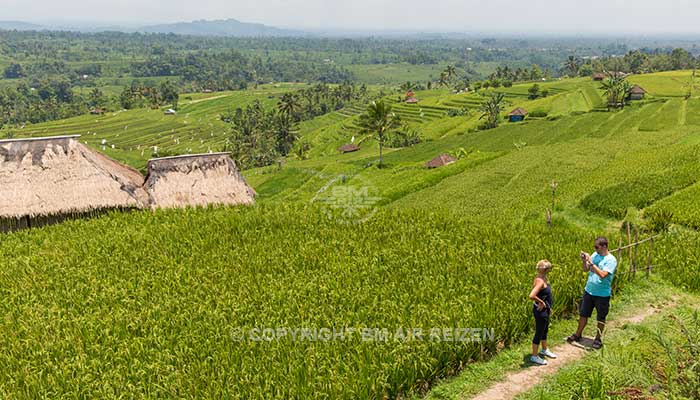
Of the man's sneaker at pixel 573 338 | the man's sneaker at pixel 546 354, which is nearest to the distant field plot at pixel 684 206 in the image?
the man's sneaker at pixel 573 338

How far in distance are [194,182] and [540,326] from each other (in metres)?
17.8

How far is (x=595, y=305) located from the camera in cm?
929

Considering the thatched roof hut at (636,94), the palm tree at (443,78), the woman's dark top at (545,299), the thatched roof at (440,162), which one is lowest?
the thatched roof at (440,162)

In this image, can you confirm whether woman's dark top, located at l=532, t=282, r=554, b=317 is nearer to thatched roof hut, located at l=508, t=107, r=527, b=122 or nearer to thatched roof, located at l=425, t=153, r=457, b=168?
thatched roof, located at l=425, t=153, r=457, b=168

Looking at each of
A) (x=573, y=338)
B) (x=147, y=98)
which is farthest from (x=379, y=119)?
(x=147, y=98)

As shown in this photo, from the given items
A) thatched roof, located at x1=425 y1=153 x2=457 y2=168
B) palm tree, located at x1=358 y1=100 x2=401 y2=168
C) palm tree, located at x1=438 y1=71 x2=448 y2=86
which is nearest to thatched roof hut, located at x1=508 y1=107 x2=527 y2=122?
palm tree, located at x1=358 y1=100 x2=401 y2=168

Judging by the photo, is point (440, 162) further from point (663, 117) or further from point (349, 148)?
point (349, 148)

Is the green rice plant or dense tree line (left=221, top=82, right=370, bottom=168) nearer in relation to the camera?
the green rice plant

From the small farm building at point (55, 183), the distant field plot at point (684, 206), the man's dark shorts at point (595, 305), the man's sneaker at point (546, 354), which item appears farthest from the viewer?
the small farm building at point (55, 183)

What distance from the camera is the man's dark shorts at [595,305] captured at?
362 inches

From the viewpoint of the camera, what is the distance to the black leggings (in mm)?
8602

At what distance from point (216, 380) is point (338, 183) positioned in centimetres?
4000

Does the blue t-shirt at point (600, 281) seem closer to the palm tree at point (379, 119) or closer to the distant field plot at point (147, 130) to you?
the palm tree at point (379, 119)

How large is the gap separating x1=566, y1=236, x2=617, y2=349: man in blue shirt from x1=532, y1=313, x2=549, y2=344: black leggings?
1161mm
